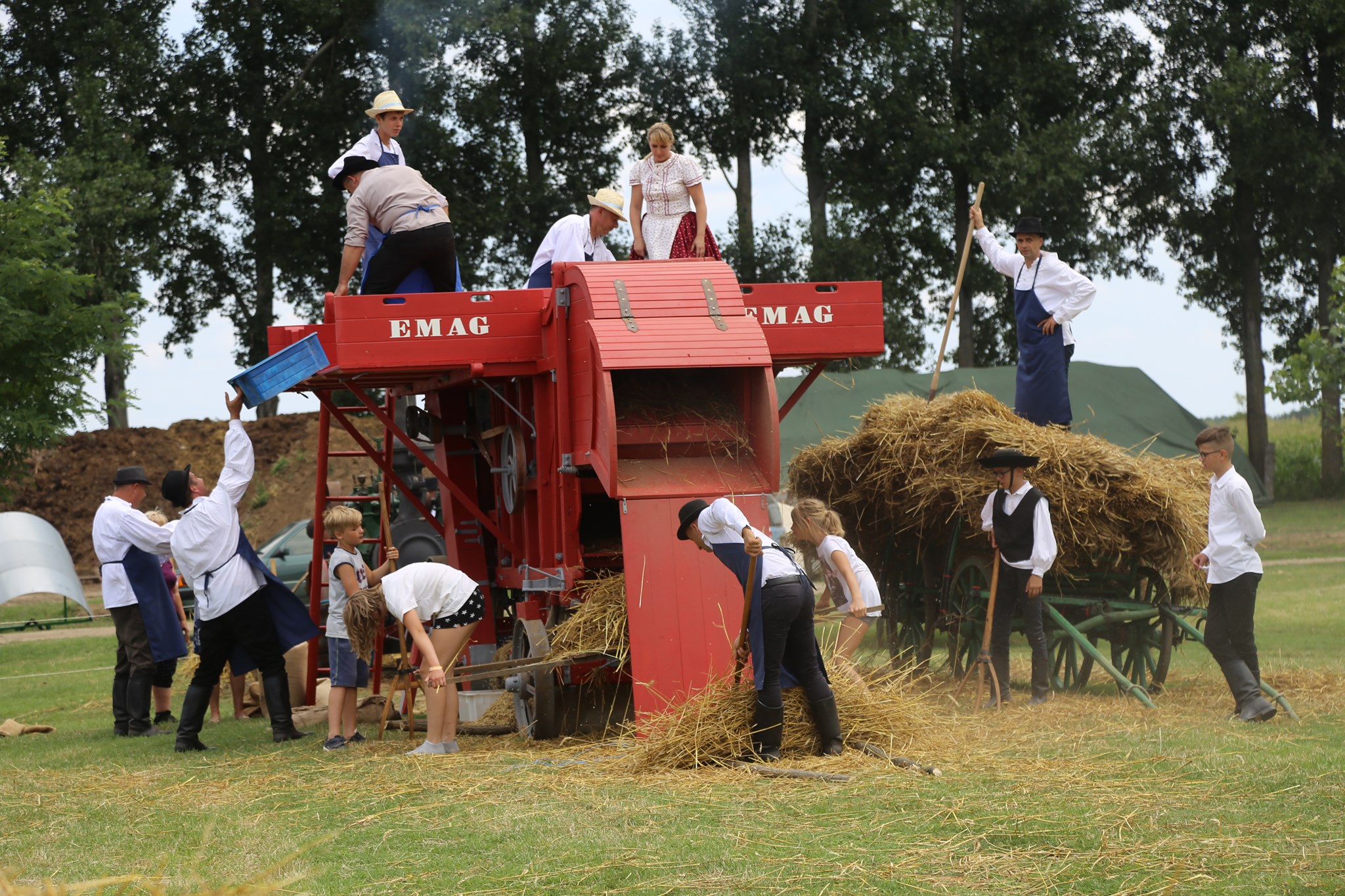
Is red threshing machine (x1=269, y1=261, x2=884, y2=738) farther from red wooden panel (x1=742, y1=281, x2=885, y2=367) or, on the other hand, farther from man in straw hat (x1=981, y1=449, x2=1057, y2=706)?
man in straw hat (x1=981, y1=449, x2=1057, y2=706)

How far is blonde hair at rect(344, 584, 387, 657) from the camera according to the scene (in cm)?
841

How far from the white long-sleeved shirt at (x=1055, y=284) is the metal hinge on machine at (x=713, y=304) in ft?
9.20

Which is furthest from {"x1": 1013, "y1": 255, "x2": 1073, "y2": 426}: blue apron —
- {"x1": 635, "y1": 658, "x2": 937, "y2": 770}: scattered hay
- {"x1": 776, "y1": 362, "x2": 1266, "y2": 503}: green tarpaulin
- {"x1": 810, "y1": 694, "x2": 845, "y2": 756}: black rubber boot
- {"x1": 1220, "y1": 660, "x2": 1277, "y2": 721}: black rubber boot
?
{"x1": 776, "y1": 362, "x2": 1266, "y2": 503}: green tarpaulin

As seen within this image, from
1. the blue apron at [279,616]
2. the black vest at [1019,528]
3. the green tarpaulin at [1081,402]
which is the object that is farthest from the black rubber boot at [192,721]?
the green tarpaulin at [1081,402]

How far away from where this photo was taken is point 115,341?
68.2 ft

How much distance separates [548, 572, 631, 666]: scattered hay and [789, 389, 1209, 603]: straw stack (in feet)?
9.45

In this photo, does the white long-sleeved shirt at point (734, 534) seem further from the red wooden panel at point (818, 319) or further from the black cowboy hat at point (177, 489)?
the black cowboy hat at point (177, 489)

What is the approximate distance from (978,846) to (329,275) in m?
27.6

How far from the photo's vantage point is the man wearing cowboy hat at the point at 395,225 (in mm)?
9266

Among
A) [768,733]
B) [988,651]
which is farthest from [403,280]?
[988,651]

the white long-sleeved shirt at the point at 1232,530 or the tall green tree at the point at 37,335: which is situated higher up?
the tall green tree at the point at 37,335

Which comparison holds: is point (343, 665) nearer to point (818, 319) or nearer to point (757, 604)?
point (757, 604)

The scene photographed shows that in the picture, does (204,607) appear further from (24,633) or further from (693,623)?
(24,633)

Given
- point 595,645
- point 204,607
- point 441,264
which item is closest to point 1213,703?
point 595,645
